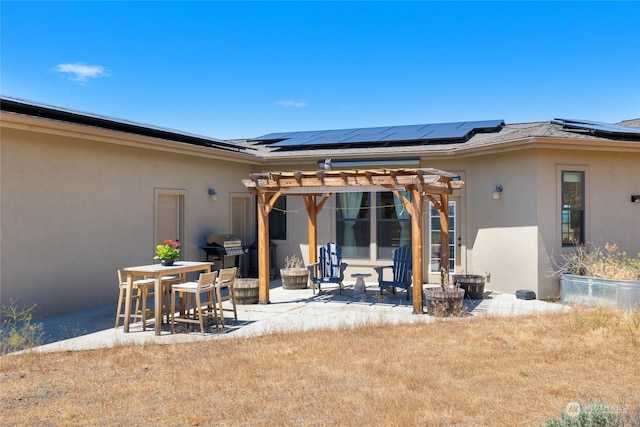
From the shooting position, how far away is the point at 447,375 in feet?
16.9

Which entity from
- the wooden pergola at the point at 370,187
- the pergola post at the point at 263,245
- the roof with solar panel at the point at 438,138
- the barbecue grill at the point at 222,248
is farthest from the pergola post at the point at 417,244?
the barbecue grill at the point at 222,248

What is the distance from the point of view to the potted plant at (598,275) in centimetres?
836

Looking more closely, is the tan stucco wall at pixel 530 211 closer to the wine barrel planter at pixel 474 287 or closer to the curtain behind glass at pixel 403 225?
the wine barrel planter at pixel 474 287

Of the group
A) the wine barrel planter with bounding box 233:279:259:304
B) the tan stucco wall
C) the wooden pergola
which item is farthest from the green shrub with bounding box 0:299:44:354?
the tan stucco wall

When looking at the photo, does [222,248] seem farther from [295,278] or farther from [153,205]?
[153,205]

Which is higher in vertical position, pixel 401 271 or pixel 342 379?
pixel 401 271

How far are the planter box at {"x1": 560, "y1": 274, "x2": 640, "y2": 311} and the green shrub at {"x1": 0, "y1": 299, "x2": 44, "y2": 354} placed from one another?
8.54 meters

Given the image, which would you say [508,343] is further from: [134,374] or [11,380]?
[11,380]

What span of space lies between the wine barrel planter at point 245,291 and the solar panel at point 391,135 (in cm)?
494

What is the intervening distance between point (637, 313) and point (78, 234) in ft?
29.8

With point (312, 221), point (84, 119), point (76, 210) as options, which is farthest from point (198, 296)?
point (312, 221)

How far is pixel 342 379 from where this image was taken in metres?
5.08

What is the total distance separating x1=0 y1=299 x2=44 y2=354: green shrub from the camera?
6352 millimetres

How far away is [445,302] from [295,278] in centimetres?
410
